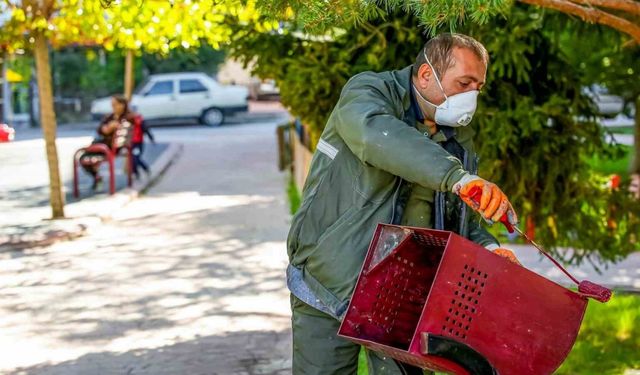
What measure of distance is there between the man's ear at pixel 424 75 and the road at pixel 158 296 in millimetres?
3352

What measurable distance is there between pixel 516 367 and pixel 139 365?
152 inches

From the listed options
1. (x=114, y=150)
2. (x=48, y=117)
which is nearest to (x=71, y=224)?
(x=48, y=117)

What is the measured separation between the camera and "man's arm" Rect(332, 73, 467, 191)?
3.14 metres

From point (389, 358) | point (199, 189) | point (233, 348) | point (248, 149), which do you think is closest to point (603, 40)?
point (233, 348)

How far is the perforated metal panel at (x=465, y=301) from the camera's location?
10.4 feet

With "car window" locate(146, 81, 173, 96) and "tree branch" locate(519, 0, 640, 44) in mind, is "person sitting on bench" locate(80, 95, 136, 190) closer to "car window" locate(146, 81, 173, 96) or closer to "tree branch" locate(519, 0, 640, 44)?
"tree branch" locate(519, 0, 640, 44)

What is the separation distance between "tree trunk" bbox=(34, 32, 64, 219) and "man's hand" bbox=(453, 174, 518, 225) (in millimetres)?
10381

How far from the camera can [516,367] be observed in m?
3.27

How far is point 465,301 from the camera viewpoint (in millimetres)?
3184

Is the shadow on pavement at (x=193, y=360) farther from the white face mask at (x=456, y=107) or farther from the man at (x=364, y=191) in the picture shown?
the white face mask at (x=456, y=107)

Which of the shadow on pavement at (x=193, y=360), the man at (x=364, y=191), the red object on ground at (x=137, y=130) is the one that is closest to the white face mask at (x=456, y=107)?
the man at (x=364, y=191)

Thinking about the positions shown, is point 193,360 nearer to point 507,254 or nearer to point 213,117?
point 507,254

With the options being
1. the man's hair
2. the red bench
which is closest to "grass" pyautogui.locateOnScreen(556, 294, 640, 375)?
the man's hair

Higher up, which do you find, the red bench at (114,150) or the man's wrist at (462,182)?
the man's wrist at (462,182)
